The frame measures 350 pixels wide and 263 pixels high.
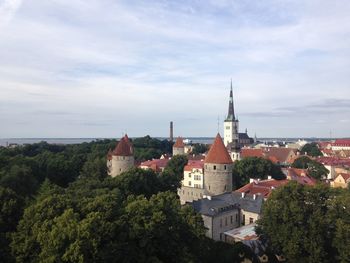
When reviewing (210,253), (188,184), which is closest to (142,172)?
(188,184)

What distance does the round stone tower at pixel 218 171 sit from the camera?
39.6 m

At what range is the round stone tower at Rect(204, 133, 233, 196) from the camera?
3956cm

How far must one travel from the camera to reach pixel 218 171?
3956 cm

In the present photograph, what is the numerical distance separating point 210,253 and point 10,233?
11.0m

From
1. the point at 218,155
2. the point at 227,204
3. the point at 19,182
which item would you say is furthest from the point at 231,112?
the point at 19,182

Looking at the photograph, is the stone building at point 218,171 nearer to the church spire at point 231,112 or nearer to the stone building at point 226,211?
the stone building at point 226,211

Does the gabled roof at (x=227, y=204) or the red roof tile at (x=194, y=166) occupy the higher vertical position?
the red roof tile at (x=194, y=166)

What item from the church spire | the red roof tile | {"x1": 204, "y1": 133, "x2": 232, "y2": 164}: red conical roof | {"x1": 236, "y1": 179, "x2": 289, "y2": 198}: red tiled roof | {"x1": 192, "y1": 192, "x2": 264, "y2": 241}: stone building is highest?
the church spire

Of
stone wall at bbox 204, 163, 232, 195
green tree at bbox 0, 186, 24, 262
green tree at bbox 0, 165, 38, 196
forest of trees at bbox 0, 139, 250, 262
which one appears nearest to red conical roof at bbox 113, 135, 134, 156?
green tree at bbox 0, 165, 38, 196

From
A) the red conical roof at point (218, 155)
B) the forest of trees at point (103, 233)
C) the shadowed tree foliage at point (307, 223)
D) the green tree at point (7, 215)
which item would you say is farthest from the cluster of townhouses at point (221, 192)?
the green tree at point (7, 215)

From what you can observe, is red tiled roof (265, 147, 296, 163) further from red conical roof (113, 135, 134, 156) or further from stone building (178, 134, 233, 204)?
stone building (178, 134, 233, 204)

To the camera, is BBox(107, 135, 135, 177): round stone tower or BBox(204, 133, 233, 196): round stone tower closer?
BBox(204, 133, 233, 196): round stone tower

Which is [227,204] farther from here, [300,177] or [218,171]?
[300,177]

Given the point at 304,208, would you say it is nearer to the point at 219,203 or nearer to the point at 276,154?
the point at 219,203
